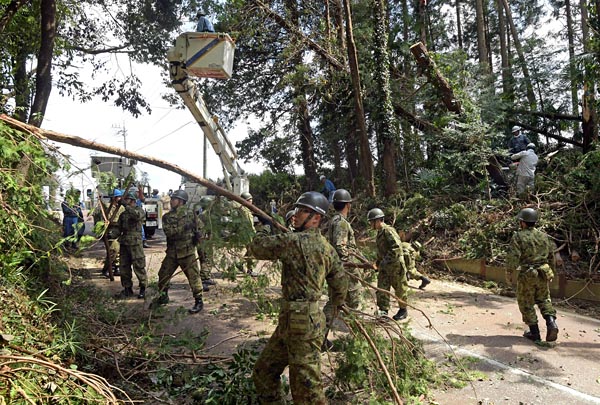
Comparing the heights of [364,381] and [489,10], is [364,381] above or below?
below

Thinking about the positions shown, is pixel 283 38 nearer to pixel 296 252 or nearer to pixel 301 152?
pixel 301 152

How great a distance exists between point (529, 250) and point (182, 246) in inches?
199

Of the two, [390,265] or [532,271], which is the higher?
[390,265]

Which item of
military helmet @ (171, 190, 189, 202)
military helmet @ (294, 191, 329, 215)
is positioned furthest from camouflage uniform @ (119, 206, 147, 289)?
military helmet @ (294, 191, 329, 215)

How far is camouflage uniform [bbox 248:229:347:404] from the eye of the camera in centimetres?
315

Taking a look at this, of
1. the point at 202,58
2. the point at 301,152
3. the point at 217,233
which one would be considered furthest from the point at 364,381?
the point at 301,152

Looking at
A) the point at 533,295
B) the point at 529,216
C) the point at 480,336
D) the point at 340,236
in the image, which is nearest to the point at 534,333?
the point at 533,295

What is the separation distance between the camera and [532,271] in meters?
5.34

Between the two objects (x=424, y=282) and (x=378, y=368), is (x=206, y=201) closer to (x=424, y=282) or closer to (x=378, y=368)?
(x=378, y=368)

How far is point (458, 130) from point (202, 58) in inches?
323

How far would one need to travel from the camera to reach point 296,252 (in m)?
3.33

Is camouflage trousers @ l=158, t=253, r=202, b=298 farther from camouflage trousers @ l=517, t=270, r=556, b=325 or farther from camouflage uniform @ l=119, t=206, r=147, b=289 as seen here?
camouflage trousers @ l=517, t=270, r=556, b=325

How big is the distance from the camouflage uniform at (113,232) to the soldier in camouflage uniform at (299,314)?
169 inches

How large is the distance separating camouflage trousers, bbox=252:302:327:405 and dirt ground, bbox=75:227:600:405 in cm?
106
